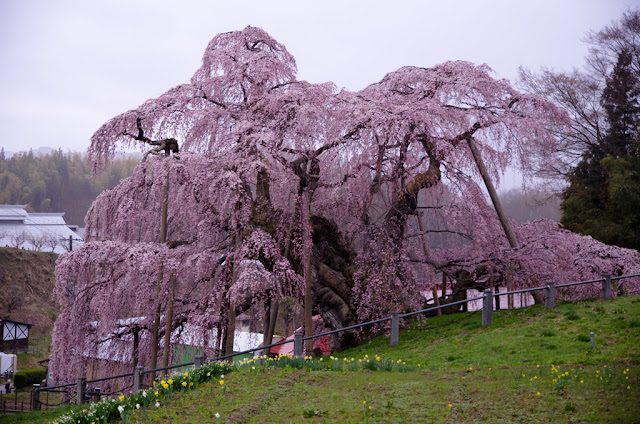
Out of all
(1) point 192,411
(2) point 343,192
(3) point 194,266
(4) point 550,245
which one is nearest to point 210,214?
(3) point 194,266

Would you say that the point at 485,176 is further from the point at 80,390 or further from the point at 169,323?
the point at 80,390

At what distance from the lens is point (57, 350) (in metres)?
17.9

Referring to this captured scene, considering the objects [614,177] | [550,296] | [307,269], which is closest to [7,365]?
[307,269]

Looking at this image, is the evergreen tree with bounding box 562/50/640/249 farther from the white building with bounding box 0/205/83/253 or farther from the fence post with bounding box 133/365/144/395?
the white building with bounding box 0/205/83/253

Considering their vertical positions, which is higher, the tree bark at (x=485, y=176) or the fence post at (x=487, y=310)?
the tree bark at (x=485, y=176)

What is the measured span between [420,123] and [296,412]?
35.2 feet

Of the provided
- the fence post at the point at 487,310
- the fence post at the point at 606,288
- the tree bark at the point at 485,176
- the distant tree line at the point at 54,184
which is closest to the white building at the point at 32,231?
the distant tree line at the point at 54,184

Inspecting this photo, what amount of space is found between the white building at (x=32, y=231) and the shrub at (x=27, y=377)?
2886cm

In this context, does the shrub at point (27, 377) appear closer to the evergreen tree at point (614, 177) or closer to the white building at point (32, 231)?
the white building at point (32, 231)

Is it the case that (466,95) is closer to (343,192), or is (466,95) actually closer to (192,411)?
(343,192)

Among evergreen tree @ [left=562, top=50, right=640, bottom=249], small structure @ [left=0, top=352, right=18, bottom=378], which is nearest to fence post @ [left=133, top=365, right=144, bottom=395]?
evergreen tree @ [left=562, top=50, right=640, bottom=249]

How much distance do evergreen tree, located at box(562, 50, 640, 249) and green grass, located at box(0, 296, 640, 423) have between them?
44.5 ft

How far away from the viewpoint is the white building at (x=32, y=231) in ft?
214

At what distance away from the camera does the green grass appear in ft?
27.0
